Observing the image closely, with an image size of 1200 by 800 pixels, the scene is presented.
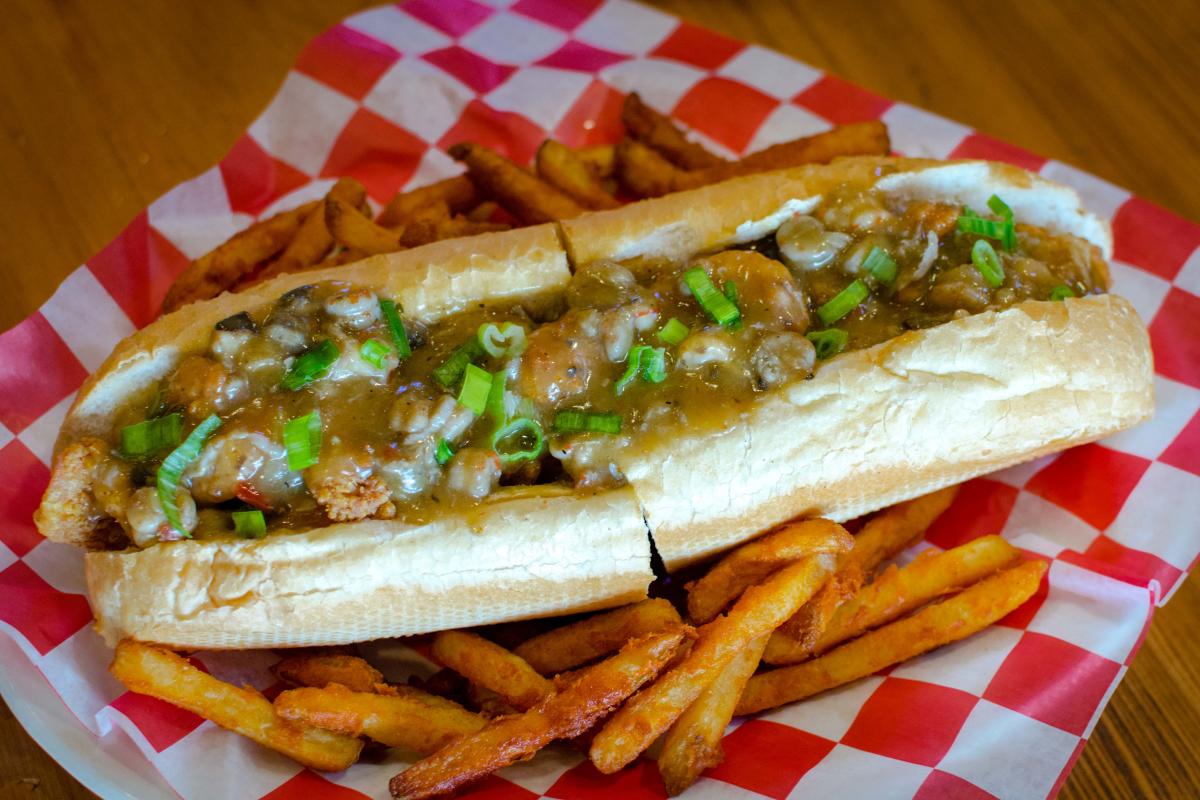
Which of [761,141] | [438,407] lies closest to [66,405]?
[438,407]

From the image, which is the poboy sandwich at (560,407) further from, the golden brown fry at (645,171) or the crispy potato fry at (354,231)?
the golden brown fry at (645,171)

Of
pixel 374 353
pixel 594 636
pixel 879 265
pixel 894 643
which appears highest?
pixel 374 353

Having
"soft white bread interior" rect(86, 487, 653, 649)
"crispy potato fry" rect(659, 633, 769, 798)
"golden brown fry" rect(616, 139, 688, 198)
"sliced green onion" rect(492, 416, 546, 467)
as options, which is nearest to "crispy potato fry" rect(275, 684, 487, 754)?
"soft white bread interior" rect(86, 487, 653, 649)

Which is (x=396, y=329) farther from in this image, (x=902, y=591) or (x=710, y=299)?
(x=902, y=591)

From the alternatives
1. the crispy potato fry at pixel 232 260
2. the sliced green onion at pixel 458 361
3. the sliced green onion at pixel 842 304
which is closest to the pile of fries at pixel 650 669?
the sliced green onion at pixel 842 304

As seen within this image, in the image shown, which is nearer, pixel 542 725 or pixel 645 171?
pixel 542 725

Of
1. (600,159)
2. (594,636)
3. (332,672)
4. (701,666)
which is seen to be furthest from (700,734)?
(600,159)
